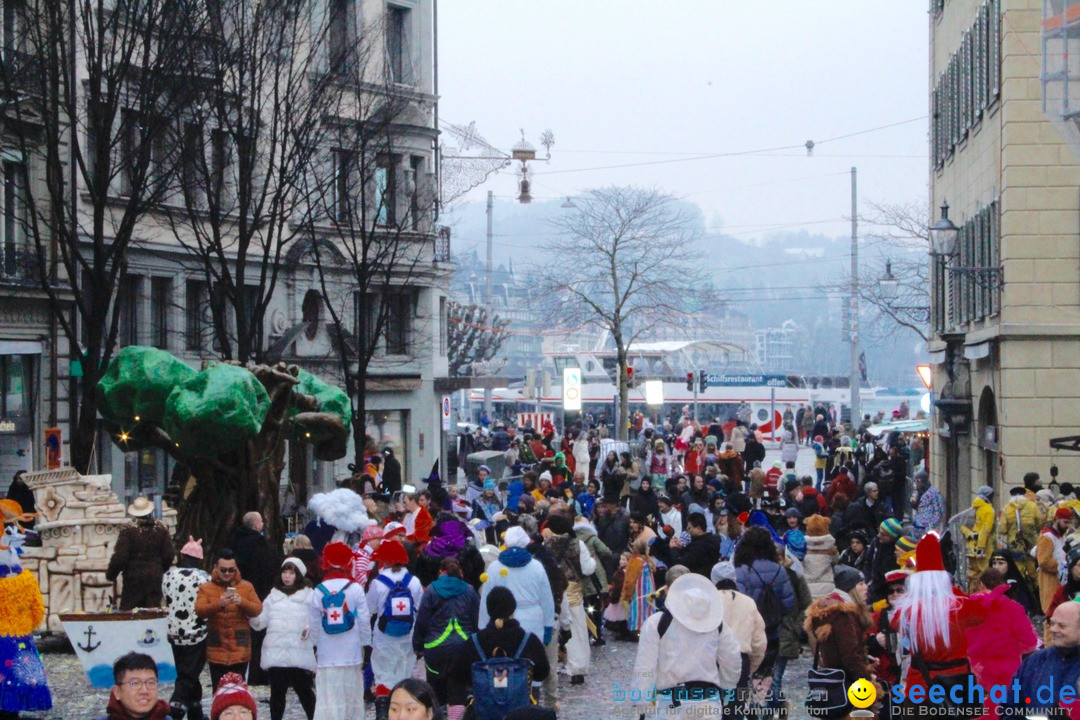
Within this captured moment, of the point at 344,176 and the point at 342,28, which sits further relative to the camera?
the point at 342,28

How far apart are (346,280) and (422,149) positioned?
12.4 feet

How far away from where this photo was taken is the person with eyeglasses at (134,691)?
26.2ft

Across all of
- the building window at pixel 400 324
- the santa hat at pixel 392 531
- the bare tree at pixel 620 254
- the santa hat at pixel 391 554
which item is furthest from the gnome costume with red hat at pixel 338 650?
the bare tree at pixel 620 254

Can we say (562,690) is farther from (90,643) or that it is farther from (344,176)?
(344,176)

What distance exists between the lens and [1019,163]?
977 inches

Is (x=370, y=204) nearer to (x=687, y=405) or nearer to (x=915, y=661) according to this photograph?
(x=915, y=661)

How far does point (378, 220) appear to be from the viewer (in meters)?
40.3

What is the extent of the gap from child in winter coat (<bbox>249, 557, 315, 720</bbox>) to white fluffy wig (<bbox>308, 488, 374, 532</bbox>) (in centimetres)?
558

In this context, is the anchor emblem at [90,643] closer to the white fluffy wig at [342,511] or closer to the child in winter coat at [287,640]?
the child in winter coat at [287,640]

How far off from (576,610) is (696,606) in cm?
551

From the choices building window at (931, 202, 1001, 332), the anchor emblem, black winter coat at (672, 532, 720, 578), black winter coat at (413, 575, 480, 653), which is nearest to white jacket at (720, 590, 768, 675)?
black winter coat at (413, 575, 480, 653)

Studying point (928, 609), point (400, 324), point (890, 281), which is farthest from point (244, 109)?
point (928, 609)

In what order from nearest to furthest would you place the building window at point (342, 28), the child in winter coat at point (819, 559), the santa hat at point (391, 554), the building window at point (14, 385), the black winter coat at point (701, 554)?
the santa hat at point (391, 554) → the child in winter coat at point (819, 559) → the black winter coat at point (701, 554) → the building window at point (14, 385) → the building window at point (342, 28)

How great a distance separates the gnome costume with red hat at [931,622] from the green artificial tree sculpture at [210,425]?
10.2m
